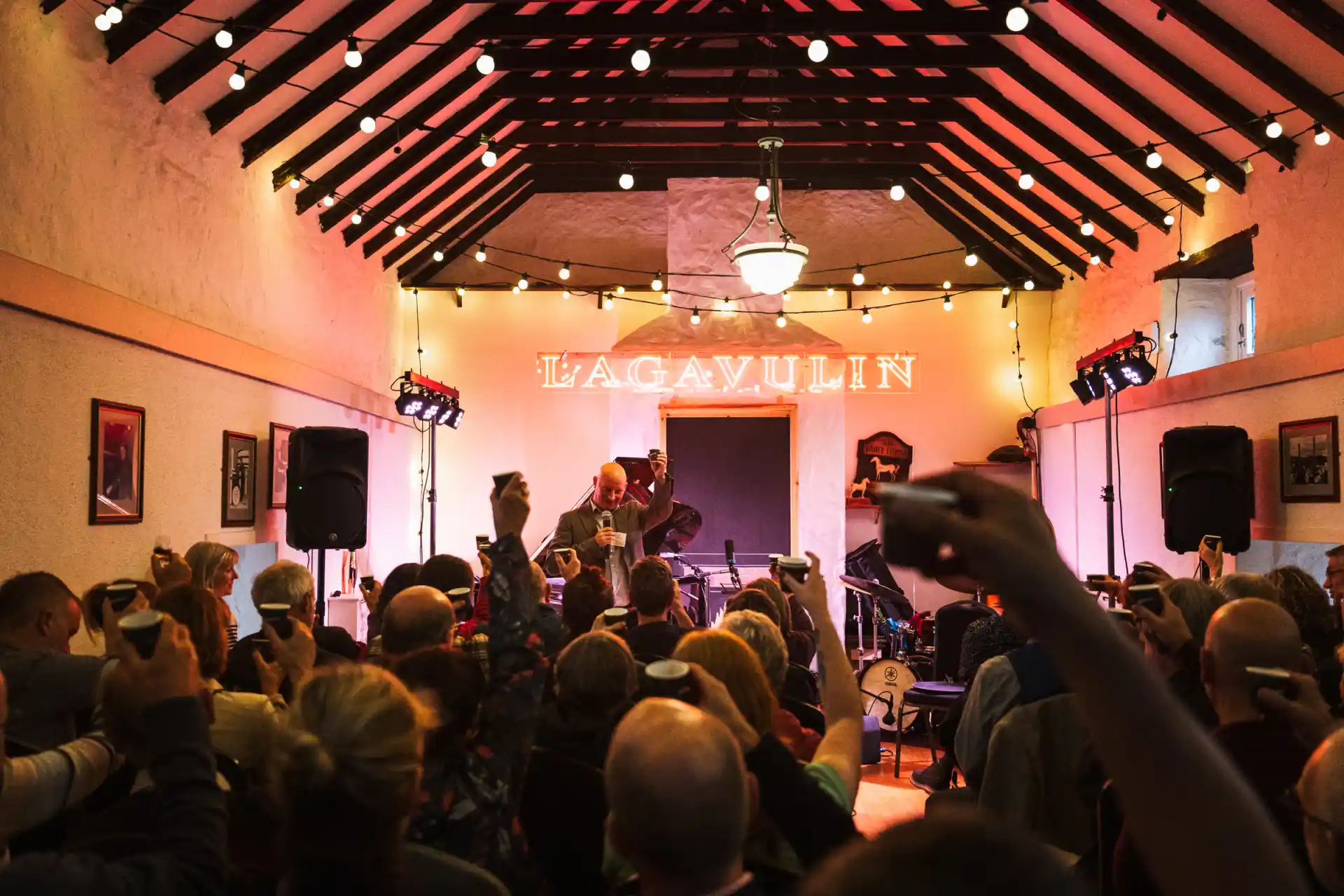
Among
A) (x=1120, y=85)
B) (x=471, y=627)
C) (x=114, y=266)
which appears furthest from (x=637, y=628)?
(x=1120, y=85)

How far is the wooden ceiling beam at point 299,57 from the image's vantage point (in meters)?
5.95

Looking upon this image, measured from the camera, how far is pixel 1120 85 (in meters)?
6.70

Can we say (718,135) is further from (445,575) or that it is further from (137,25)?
(445,575)

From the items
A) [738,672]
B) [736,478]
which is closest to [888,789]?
[738,672]

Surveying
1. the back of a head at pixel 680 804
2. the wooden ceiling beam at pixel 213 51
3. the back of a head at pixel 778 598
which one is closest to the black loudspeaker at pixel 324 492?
the wooden ceiling beam at pixel 213 51

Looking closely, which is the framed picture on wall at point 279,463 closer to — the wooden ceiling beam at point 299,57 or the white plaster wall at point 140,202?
the white plaster wall at point 140,202

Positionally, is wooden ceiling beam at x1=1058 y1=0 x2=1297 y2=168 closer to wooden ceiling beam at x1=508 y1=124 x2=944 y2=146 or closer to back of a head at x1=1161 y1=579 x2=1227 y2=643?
wooden ceiling beam at x1=508 y1=124 x2=944 y2=146

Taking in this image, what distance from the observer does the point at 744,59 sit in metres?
7.06

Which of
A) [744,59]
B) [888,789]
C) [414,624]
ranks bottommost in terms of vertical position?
[888,789]

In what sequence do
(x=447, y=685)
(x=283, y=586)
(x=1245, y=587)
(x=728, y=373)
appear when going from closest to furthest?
1. (x=447, y=685)
2. (x=1245, y=587)
3. (x=283, y=586)
4. (x=728, y=373)

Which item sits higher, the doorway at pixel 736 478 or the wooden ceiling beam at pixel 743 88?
the wooden ceiling beam at pixel 743 88

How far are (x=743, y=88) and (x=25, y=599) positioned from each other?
6.38 meters

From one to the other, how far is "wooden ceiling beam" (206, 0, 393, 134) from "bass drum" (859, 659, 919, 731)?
5.24 m

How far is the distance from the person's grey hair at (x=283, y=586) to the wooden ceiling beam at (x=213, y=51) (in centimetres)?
345
